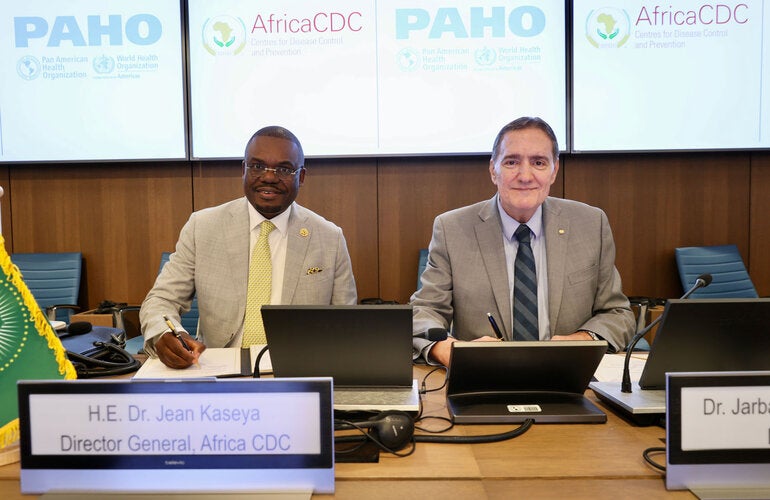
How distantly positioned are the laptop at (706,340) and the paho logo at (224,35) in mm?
3021

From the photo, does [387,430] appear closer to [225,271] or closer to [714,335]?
[714,335]

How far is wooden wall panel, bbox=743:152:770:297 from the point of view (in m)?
3.61

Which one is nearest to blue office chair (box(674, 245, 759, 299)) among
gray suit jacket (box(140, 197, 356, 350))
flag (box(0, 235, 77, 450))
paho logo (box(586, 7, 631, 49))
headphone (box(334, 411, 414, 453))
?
paho logo (box(586, 7, 631, 49))

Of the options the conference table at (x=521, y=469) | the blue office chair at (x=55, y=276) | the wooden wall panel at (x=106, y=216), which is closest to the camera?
the conference table at (x=521, y=469)

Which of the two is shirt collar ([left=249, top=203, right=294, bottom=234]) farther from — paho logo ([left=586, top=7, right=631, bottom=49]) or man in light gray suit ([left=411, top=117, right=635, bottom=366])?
paho logo ([left=586, top=7, right=631, bottom=49])

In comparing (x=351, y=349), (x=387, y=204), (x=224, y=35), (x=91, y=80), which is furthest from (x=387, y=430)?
(x=91, y=80)

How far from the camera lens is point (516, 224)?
203cm

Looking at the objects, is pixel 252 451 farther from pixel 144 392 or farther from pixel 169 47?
pixel 169 47

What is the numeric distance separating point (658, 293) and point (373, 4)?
2.60m

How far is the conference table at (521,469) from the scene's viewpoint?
0.91m

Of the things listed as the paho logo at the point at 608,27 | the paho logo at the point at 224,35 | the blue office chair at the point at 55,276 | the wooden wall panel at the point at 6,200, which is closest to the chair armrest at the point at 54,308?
the blue office chair at the point at 55,276

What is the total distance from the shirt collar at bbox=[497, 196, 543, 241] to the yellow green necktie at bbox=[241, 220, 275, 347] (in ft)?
2.87

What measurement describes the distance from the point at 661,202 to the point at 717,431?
119 inches

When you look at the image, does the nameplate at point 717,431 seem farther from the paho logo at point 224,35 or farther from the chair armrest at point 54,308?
the paho logo at point 224,35
